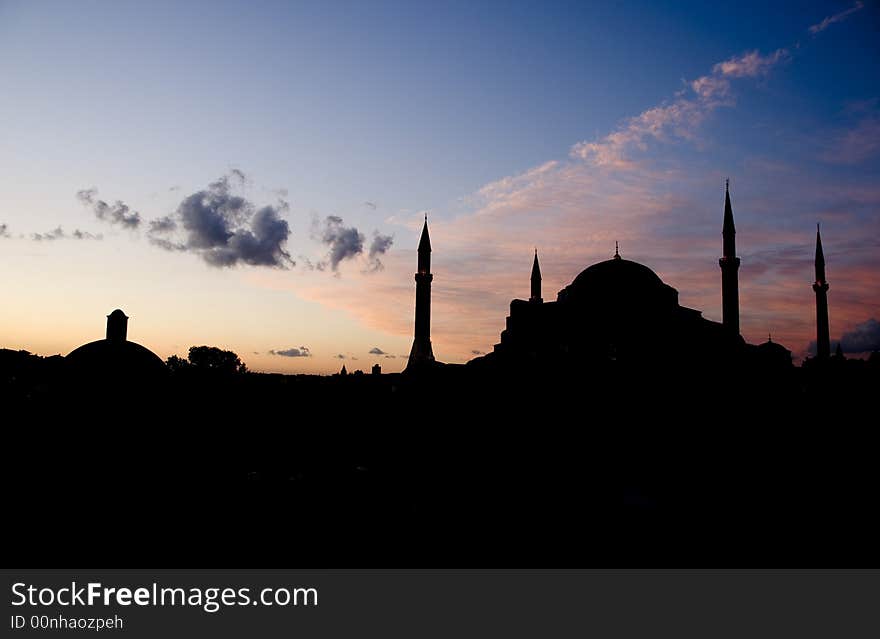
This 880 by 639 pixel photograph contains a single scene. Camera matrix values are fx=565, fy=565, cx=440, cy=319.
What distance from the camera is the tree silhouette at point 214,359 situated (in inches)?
2328

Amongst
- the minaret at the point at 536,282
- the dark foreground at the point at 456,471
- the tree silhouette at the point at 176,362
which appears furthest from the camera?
the tree silhouette at the point at 176,362

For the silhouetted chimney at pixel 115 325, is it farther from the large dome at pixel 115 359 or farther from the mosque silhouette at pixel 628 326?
the mosque silhouette at pixel 628 326

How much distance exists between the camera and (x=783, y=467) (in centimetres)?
1476

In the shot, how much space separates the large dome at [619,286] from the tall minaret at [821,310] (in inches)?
447

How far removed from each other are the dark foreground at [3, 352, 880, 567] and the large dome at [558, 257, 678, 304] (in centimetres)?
523

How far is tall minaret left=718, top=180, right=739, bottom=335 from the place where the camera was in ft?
80.8

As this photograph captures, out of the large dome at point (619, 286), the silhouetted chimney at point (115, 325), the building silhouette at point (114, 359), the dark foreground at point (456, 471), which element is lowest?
the dark foreground at point (456, 471)

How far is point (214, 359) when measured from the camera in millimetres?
60125

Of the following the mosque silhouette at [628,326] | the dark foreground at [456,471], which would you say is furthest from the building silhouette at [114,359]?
the mosque silhouette at [628,326]

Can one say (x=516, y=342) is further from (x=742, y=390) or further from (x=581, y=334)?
(x=742, y=390)

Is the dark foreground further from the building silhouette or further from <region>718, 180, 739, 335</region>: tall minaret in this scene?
<region>718, 180, 739, 335</region>: tall minaret

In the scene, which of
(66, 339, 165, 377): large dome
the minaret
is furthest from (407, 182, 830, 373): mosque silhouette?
(66, 339, 165, 377): large dome

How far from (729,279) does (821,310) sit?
342 inches

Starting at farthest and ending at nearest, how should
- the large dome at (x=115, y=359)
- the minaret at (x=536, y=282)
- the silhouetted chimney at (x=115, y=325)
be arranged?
1. the minaret at (x=536, y=282)
2. the silhouetted chimney at (x=115, y=325)
3. the large dome at (x=115, y=359)
